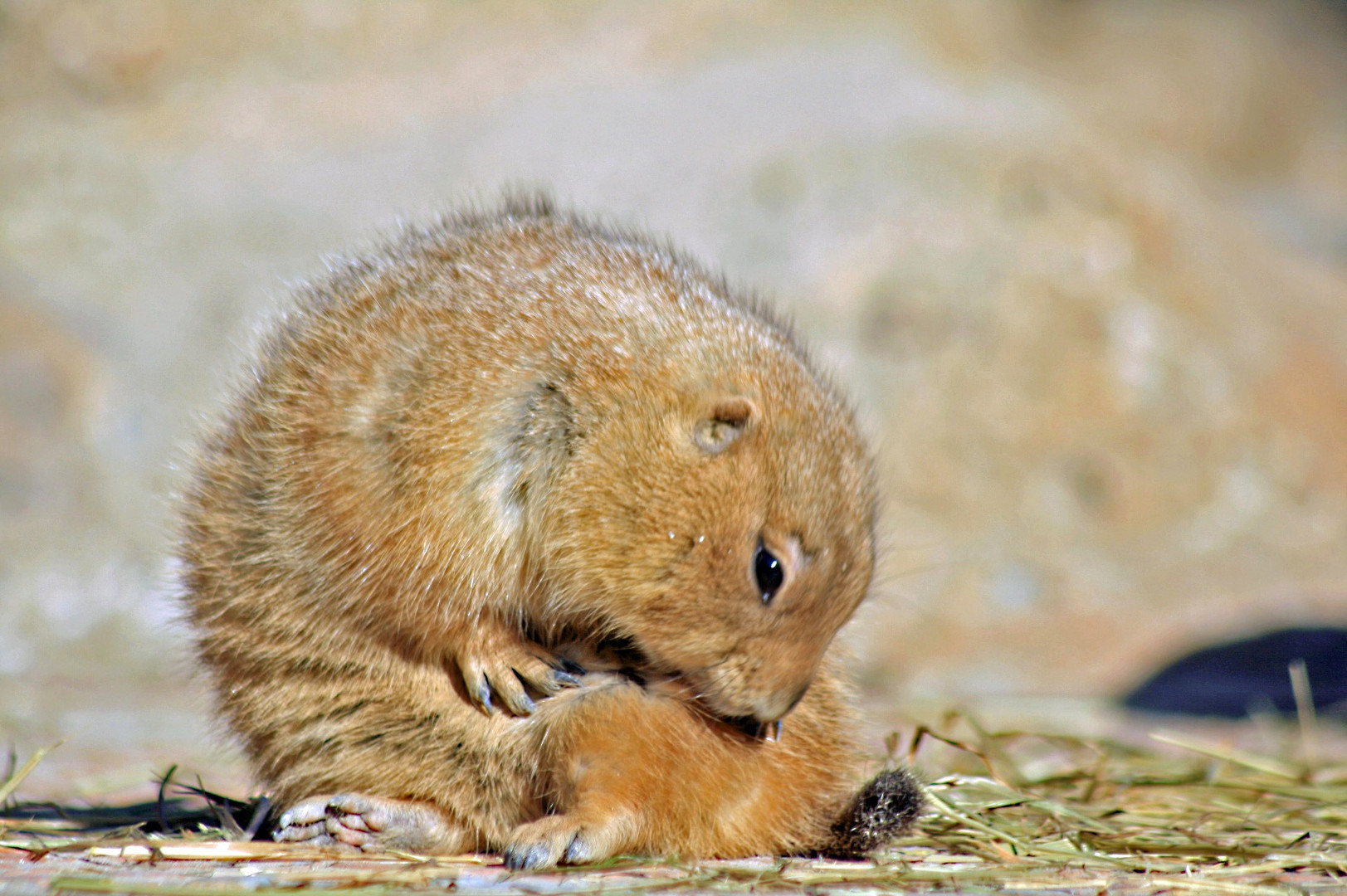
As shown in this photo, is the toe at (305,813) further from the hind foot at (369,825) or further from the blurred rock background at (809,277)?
the blurred rock background at (809,277)

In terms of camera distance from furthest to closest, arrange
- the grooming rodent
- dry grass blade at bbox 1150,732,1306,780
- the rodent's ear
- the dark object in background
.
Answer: the dark object in background
dry grass blade at bbox 1150,732,1306,780
the rodent's ear
the grooming rodent

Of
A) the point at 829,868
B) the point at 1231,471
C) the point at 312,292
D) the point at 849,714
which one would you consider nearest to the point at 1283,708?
the point at 1231,471

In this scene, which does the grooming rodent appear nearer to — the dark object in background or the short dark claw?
the short dark claw

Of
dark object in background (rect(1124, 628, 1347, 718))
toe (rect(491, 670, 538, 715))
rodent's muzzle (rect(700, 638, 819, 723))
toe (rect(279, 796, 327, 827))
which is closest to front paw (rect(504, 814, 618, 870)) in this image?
toe (rect(491, 670, 538, 715))

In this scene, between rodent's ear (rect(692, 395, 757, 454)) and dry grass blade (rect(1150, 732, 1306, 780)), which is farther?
dry grass blade (rect(1150, 732, 1306, 780))

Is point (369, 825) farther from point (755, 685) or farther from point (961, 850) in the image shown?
point (961, 850)

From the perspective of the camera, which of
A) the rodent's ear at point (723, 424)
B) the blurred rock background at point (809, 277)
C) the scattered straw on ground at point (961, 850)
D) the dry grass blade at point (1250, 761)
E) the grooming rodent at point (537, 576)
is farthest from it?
the blurred rock background at point (809, 277)

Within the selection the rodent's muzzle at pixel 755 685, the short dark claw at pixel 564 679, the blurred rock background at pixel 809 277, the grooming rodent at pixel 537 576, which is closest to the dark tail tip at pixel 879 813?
the grooming rodent at pixel 537 576

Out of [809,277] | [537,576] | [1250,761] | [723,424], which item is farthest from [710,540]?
[809,277]

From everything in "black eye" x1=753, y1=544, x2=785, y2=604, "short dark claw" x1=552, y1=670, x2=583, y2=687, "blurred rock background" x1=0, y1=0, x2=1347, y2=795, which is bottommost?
"short dark claw" x1=552, y1=670, x2=583, y2=687
